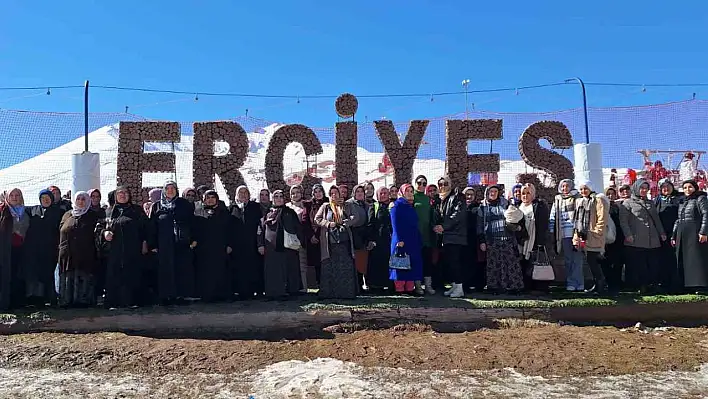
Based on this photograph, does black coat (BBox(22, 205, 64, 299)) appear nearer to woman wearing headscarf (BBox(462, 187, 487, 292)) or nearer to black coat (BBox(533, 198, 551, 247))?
woman wearing headscarf (BBox(462, 187, 487, 292))

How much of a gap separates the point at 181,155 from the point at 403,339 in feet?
23.7

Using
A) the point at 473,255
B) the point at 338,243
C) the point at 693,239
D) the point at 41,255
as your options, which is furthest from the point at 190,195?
the point at 693,239

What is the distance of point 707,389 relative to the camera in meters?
3.80

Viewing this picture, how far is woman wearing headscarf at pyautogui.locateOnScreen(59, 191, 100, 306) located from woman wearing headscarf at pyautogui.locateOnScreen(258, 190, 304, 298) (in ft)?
5.87

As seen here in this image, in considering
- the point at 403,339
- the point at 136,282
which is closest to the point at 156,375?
the point at 136,282

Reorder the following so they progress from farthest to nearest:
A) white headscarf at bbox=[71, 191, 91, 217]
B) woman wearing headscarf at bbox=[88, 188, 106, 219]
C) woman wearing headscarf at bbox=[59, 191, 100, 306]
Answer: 1. woman wearing headscarf at bbox=[88, 188, 106, 219]
2. white headscarf at bbox=[71, 191, 91, 217]
3. woman wearing headscarf at bbox=[59, 191, 100, 306]

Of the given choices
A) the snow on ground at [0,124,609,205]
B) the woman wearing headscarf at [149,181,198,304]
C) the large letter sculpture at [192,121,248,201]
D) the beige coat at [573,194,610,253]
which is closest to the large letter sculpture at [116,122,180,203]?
the large letter sculpture at [192,121,248,201]

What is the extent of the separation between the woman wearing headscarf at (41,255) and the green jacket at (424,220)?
161 inches

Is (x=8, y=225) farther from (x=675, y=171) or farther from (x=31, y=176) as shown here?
(x=675, y=171)

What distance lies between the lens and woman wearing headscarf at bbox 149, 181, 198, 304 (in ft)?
18.9

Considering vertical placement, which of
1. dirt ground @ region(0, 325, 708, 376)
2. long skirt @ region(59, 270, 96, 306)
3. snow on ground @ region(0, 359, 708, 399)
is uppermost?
long skirt @ region(59, 270, 96, 306)

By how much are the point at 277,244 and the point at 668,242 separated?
4.69 meters

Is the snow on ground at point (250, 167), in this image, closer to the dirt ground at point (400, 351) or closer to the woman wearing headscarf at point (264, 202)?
the woman wearing headscarf at point (264, 202)

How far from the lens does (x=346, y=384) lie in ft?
12.8
